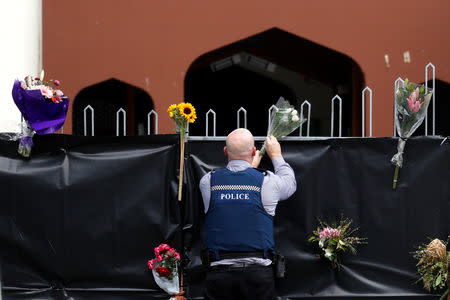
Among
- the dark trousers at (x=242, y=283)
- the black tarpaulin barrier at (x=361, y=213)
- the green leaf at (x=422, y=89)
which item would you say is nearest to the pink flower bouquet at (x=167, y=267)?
the black tarpaulin barrier at (x=361, y=213)

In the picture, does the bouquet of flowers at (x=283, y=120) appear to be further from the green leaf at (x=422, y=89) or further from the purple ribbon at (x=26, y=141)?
the purple ribbon at (x=26, y=141)

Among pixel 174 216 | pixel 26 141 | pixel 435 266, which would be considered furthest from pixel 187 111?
pixel 435 266

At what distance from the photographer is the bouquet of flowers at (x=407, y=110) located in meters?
4.27

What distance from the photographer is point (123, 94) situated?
9.77 meters

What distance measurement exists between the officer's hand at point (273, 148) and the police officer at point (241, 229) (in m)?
0.31

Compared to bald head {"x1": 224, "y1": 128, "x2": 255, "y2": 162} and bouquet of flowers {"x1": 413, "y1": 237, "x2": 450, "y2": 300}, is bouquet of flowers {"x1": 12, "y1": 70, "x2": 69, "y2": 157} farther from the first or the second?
bouquet of flowers {"x1": 413, "y1": 237, "x2": 450, "y2": 300}

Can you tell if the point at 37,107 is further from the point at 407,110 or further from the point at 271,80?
the point at 271,80

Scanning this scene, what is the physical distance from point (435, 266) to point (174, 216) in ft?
6.49

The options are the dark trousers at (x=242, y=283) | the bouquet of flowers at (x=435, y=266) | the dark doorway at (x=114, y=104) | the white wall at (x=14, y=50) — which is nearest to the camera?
the dark trousers at (x=242, y=283)

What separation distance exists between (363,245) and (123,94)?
20.5 ft

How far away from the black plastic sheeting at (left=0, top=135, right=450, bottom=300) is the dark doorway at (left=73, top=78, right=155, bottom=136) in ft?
15.9

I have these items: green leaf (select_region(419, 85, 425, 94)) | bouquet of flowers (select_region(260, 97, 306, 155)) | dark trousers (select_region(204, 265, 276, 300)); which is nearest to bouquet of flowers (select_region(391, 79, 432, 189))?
green leaf (select_region(419, 85, 425, 94))

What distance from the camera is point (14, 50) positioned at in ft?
18.4

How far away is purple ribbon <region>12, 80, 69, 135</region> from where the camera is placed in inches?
167
